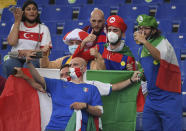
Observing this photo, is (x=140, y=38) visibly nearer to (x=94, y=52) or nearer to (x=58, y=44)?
(x=94, y=52)

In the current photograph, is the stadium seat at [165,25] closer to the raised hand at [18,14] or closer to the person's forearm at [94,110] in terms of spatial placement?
the raised hand at [18,14]

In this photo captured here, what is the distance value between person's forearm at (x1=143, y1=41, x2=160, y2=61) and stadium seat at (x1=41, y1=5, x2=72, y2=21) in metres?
3.70

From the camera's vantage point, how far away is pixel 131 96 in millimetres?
3588

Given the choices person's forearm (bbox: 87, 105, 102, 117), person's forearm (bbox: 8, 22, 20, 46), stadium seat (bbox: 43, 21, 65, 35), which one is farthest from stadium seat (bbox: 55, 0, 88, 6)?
person's forearm (bbox: 87, 105, 102, 117)

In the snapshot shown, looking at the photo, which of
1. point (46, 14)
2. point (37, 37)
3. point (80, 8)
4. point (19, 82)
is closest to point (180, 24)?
point (80, 8)

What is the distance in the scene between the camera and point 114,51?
13.0 ft

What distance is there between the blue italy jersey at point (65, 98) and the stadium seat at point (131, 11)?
11.2 ft

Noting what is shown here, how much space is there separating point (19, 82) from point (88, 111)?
0.76m

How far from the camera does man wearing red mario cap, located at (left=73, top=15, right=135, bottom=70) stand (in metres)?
3.90

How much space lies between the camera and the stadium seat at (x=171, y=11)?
6.36m

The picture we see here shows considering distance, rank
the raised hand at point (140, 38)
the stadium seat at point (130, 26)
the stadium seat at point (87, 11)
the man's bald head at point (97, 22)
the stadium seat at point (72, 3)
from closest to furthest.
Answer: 1. the raised hand at point (140, 38)
2. the man's bald head at point (97, 22)
3. the stadium seat at point (130, 26)
4. the stadium seat at point (87, 11)
5. the stadium seat at point (72, 3)

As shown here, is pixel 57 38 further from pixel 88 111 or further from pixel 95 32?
pixel 88 111

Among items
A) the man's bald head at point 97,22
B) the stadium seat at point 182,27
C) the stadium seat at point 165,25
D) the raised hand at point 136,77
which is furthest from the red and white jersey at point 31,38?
the stadium seat at point 182,27

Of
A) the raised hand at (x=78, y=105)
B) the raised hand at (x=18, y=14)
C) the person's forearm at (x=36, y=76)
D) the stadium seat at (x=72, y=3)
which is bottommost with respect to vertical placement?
the raised hand at (x=78, y=105)
